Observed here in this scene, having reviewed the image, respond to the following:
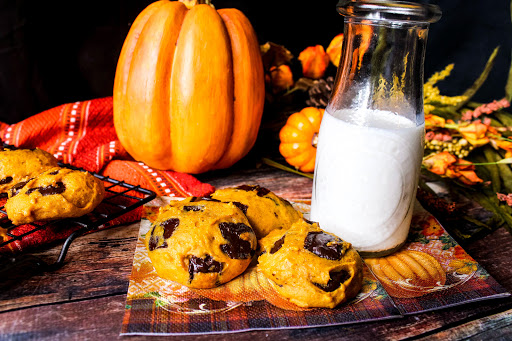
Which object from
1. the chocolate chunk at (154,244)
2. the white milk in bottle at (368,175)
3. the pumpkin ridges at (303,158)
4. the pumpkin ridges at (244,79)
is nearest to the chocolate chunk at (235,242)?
the chocolate chunk at (154,244)

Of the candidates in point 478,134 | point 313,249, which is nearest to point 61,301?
point 313,249

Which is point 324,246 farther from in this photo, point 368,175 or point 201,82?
point 201,82

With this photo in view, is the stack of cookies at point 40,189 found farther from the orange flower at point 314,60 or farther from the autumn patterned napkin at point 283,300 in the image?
the orange flower at point 314,60

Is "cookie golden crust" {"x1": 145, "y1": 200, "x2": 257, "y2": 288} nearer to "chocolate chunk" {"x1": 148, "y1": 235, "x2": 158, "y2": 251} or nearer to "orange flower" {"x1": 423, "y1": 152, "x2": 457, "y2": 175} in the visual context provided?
"chocolate chunk" {"x1": 148, "y1": 235, "x2": 158, "y2": 251}

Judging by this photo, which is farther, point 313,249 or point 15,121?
point 15,121

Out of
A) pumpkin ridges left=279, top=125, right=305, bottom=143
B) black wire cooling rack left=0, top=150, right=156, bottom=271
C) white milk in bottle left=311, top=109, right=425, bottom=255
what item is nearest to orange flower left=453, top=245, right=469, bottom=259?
white milk in bottle left=311, top=109, right=425, bottom=255

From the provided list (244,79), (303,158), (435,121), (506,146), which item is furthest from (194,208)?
(506,146)

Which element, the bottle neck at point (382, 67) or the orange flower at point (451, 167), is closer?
the bottle neck at point (382, 67)

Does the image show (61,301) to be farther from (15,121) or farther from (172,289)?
(15,121)
